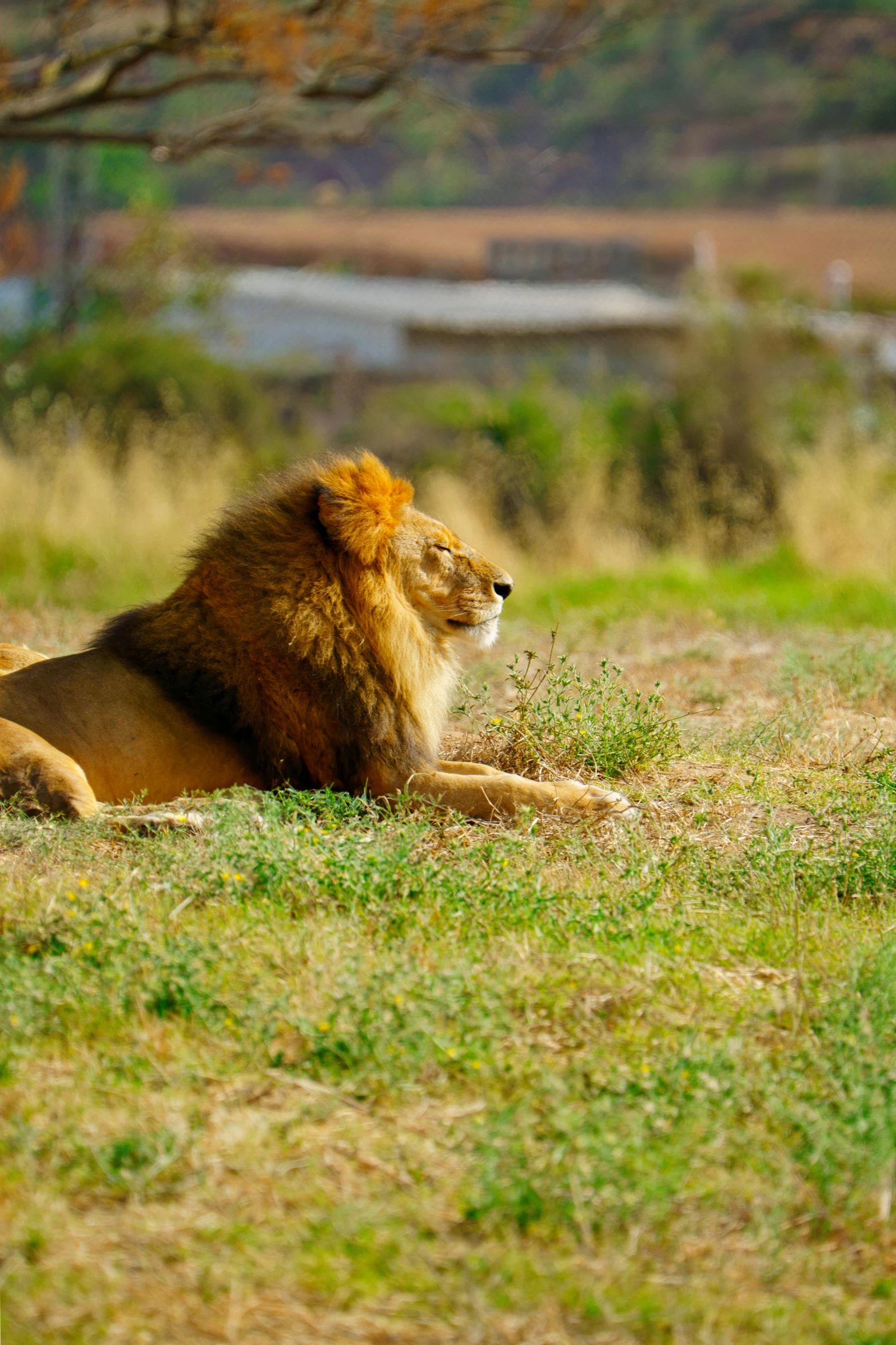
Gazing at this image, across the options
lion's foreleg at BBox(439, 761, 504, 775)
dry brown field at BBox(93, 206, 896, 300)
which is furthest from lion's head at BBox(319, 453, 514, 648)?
dry brown field at BBox(93, 206, 896, 300)

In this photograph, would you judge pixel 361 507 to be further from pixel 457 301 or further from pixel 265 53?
pixel 457 301

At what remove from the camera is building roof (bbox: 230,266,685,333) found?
77.7ft

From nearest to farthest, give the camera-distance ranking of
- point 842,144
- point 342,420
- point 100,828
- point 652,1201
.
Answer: point 652,1201
point 100,828
point 342,420
point 842,144

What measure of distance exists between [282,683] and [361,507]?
0.55m

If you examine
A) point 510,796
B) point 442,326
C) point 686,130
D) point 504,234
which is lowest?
point 442,326

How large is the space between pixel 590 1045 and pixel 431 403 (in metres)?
14.1

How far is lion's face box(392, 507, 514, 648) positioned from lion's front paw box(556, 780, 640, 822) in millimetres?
628

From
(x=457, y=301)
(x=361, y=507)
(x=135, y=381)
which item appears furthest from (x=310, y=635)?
(x=457, y=301)

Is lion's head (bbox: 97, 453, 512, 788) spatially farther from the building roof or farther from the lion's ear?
the building roof

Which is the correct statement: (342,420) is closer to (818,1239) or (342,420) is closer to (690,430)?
(690,430)

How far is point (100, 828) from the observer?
12.8 ft

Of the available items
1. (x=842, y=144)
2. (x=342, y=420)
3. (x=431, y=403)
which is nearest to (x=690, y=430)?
(x=431, y=403)

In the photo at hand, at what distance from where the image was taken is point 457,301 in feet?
87.0

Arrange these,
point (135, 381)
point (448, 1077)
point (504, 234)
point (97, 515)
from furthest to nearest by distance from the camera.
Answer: point (504, 234) < point (135, 381) < point (97, 515) < point (448, 1077)
